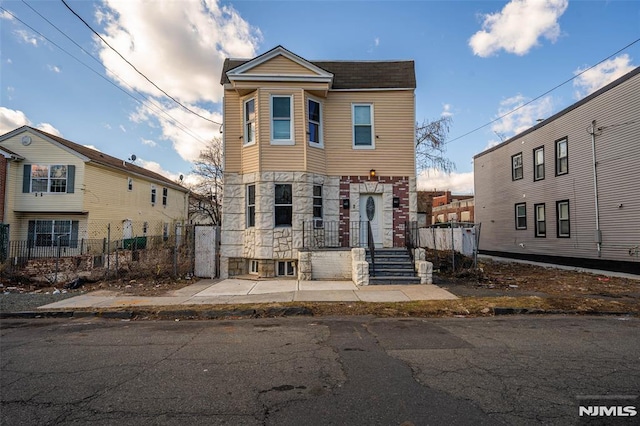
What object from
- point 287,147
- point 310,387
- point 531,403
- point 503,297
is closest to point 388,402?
point 310,387

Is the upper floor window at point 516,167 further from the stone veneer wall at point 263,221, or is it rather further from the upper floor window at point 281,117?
the upper floor window at point 281,117

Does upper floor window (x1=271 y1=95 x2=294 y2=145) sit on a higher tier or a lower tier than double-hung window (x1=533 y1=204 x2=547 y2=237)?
higher

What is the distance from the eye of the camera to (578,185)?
1639 cm

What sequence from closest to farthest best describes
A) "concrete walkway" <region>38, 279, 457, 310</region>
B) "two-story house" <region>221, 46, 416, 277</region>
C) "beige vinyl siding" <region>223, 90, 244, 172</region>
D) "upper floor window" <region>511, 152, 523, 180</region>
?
"concrete walkway" <region>38, 279, 457, 310</region> → "two-story house" <region>221, 46, 416, 277</region> → "beige vinyl siding" <region>223, 90, 244, 172</region> → "upper floor window" <region>511, 152, 523, 180</region>

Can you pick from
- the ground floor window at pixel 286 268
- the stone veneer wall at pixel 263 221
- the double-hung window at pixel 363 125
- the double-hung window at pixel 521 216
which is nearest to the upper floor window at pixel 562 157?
the double-hung window at pixel 521 216

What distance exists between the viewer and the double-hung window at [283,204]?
42.7 ft

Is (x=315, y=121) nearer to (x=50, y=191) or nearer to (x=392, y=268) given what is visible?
(x=392, y=268)

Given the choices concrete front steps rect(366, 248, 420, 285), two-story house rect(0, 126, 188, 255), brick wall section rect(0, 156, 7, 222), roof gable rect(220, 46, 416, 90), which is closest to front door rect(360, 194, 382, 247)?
concrete front steps rect(366, 248, 420, 285)

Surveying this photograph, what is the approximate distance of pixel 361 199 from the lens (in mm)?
14016

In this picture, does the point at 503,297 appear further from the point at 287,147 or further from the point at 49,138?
the point at 49,138

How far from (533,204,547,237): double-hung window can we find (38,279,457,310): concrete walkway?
12.1m

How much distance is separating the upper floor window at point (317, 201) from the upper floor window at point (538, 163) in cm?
1311

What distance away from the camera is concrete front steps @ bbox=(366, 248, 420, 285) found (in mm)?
11273

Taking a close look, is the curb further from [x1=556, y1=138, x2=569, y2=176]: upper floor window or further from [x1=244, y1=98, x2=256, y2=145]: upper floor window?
[x1=556, y1=138, x2=569, y2=176]: upper floor window
